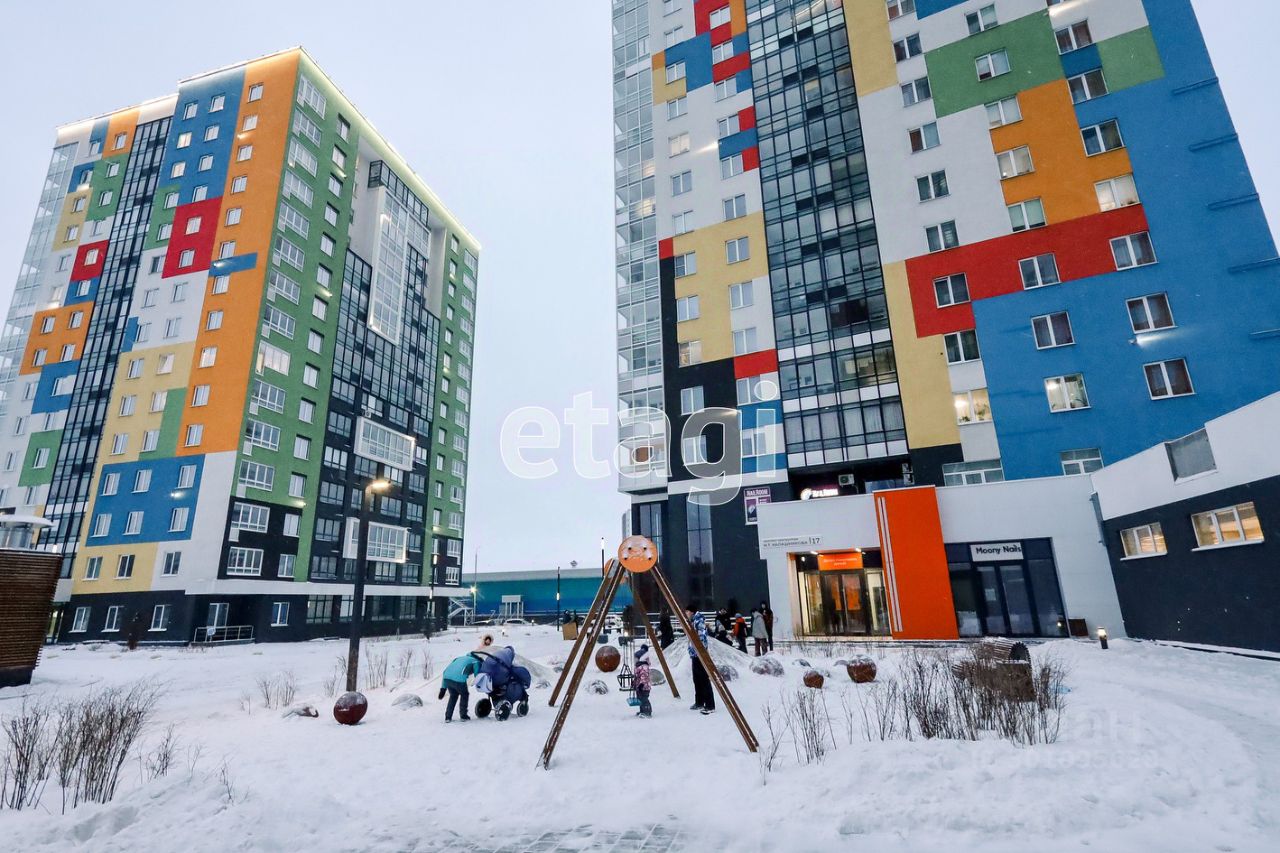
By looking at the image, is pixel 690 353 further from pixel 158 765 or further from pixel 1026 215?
pixel 158 765

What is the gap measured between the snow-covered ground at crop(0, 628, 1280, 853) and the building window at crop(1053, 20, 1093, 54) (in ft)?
109

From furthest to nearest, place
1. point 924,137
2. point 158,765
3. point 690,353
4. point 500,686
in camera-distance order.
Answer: point 690,353 < point 924,137 < point 500,686 < point 158,765

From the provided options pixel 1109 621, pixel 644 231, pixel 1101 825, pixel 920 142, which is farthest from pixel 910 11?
pixel 1101 825

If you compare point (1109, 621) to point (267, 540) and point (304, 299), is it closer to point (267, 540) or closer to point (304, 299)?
point (267, 540)

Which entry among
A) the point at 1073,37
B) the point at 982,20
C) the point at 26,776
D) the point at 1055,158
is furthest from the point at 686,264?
the point at 26,776

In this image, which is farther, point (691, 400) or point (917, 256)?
point (691, 400)

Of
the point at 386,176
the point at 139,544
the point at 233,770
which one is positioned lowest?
the point at 233,770

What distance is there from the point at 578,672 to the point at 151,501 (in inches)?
1814

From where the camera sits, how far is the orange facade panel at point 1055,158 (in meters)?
29.1

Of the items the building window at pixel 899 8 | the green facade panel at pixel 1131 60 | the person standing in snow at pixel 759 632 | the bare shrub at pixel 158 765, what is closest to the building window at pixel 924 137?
the green facade panel at pixel 1131 60

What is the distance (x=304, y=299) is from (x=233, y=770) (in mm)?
49548

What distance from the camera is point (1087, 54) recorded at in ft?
100

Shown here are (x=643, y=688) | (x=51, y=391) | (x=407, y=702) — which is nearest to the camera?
(x=643, y=688)

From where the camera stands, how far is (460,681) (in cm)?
1221
